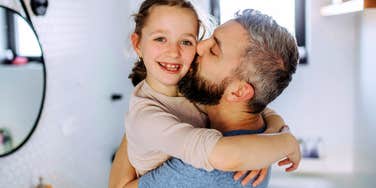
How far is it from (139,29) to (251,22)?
38 cm

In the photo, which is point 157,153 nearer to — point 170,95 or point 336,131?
point 170,95

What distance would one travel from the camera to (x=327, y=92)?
9.28 feet

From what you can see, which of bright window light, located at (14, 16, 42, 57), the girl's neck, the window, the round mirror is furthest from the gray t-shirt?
the window

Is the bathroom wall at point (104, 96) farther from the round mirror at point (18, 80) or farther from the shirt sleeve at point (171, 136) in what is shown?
the shirt sleeve at point (171, 136)

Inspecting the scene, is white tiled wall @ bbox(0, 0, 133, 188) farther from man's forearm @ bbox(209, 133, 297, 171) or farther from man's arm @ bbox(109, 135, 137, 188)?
man's forearm @ bbox(209, 133, 297, 171)

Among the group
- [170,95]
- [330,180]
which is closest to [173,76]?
[170,95]

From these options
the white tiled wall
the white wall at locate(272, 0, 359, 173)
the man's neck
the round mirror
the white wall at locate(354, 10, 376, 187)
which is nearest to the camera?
the man's neck

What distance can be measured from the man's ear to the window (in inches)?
74.8

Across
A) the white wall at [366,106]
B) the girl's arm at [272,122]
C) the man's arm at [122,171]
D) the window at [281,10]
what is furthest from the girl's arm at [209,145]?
the window at [281,10]

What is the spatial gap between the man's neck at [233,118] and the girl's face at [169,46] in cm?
15

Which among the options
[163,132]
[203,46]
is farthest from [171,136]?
[203,46]

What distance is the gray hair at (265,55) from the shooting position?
3.03 feet

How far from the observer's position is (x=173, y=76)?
107 centimetres

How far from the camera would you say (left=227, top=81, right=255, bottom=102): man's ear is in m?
0.95
